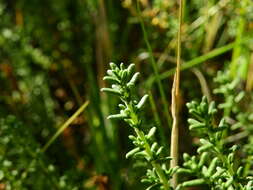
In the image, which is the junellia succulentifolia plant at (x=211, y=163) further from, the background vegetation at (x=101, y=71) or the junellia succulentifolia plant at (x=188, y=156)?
the background vegetation at (x=101, y=71)

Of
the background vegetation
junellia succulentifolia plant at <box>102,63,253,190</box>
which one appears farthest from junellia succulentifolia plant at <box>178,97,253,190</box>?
the background vegetation

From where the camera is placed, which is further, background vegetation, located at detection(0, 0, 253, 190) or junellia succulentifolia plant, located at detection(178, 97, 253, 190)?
background vegetation, located at detection(0, 0, 253, 190)

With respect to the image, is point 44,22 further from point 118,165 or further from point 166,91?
point 118,165

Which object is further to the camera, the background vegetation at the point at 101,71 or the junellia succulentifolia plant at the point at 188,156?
the background vegetation at the point at 101,71

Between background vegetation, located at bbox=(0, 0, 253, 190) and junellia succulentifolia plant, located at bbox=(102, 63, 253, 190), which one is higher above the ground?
background vegetation, located at bbox=(0, 0, 253, 190)

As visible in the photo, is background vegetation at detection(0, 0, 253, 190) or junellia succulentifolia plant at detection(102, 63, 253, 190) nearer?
junellia succulentifolia plant at detection(102, 63, 253, 190)

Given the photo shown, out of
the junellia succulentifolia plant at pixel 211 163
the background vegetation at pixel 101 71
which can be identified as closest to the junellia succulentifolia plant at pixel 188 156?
the junellia succulentifolia plant at pixel 211 163

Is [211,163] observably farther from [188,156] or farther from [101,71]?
[101,71]

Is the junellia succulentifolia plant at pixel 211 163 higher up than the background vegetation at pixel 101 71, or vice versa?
the background vegetation at pixel 101 71

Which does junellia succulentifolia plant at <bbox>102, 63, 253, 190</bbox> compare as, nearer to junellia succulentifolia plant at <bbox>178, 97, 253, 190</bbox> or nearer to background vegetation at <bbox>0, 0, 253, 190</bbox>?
junellia succulentifolia plant at <bbox>178, 97, 253, 190</bbox>
